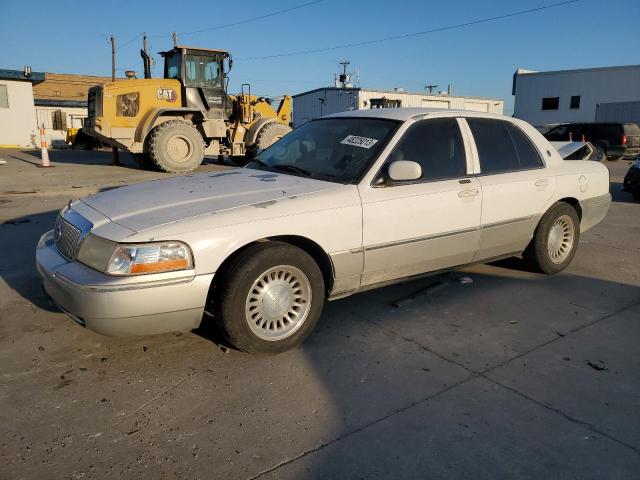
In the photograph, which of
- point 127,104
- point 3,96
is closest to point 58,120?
point 3,96

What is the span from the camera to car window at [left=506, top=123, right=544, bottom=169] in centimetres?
465

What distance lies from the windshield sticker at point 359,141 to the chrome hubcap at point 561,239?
216 cm

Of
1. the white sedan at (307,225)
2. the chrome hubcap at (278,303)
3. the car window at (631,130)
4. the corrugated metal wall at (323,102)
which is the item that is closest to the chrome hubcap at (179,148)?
the white sedan at (307,225)

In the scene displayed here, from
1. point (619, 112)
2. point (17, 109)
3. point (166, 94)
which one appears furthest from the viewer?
point (619, 112)

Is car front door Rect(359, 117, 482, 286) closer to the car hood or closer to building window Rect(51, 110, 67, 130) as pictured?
the car hood

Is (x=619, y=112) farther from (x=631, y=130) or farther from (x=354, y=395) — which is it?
(x=354, y=395)

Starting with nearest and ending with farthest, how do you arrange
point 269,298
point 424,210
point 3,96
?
point 269,298
point 424,210
point 3,96

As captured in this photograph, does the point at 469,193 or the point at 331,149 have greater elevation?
the point at 331,149

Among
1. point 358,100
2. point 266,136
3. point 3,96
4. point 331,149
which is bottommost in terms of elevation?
point 331,149

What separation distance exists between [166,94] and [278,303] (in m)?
11.8

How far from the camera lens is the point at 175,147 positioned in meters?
13.7

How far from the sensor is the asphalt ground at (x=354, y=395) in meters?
2.34

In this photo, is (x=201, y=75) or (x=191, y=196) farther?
(x=201, y=75)

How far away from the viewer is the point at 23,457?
7.68 ft
